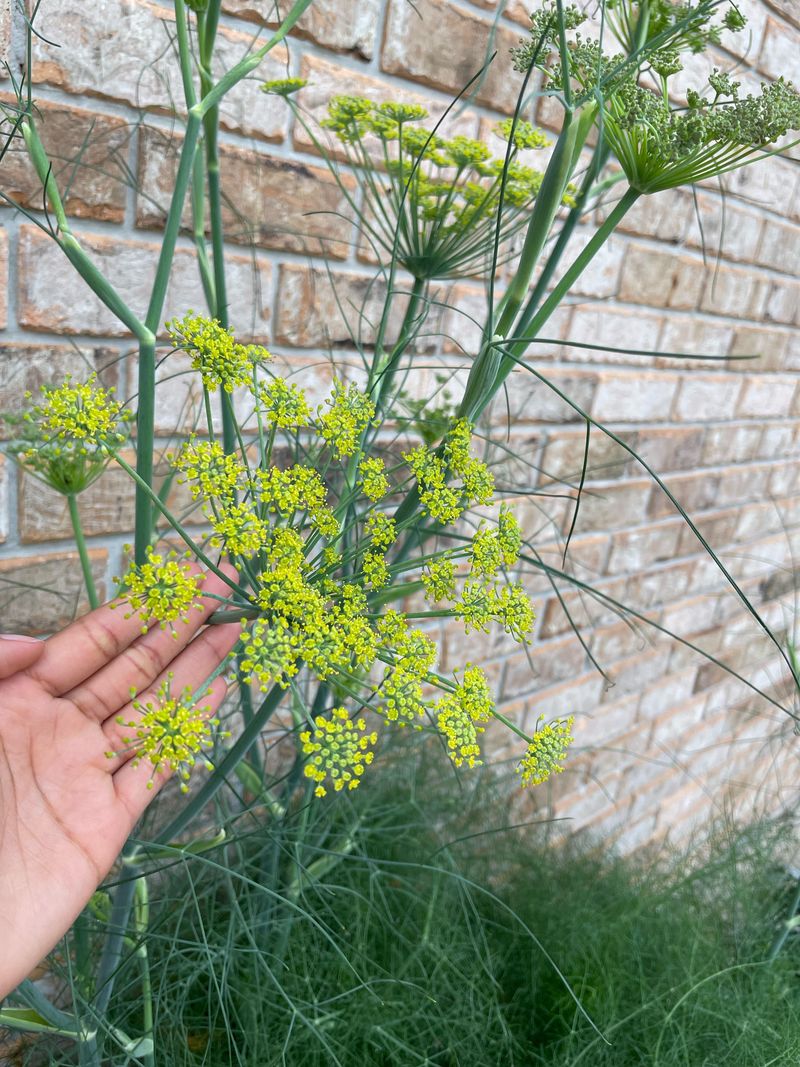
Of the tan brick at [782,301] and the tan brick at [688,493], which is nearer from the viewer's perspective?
the tan brick at [688,493]

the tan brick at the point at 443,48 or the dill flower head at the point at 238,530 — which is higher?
the tan brick at the point at 443,48

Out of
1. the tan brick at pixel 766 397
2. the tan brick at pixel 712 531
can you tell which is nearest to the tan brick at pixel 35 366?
the tan brick at pixel 712 531

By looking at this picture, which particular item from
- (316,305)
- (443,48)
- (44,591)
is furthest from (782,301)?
(44,591)

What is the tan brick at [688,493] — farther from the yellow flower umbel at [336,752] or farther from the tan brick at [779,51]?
the yellow flower umbel at [336,752]

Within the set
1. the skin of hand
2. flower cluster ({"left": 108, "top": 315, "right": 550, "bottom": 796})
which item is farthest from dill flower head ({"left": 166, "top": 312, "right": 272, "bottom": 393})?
the skin of hand

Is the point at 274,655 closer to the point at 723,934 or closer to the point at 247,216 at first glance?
the point at 247,216

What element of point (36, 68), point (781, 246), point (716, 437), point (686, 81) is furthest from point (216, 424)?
point (781, 246)

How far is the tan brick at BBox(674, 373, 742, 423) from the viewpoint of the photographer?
143cm

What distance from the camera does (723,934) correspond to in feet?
3.53

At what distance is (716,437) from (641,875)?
32.1 inches

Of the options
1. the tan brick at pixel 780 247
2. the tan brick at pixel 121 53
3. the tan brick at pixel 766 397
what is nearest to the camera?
the tan brick at pixel 121 53

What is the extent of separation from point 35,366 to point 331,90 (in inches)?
16.1

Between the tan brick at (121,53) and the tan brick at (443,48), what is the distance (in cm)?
18

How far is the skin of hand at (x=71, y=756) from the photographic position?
451 mm
